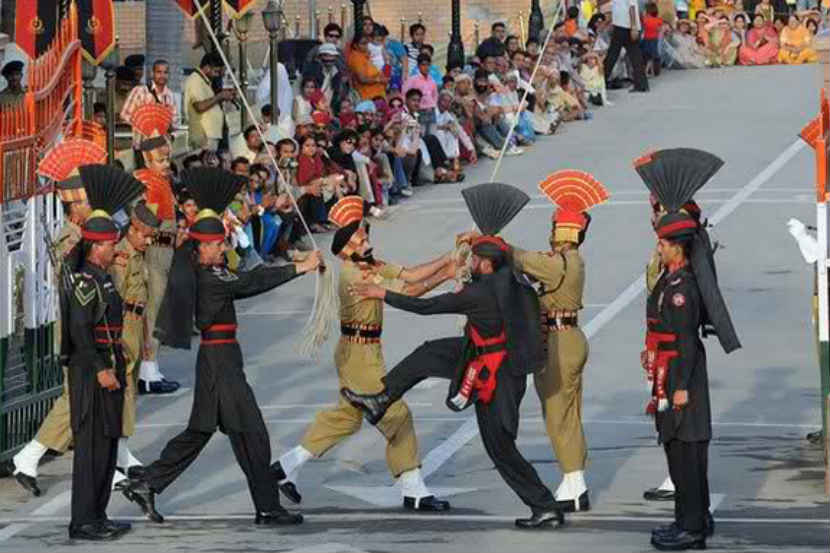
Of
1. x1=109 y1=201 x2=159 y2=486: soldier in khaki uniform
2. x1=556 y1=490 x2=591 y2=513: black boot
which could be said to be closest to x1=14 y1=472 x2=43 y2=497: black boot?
x1=109 y1=201 x2=159 y2=486: soldier in khaki uniform

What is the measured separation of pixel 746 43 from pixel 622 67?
13.1ft

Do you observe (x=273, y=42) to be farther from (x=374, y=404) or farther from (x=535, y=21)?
(x=374, y=404)

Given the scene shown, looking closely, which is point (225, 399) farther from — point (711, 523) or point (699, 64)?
point (699, 64)

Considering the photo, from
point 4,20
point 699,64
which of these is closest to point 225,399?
point 4,20

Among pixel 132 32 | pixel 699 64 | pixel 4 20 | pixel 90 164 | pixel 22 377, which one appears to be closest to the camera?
pixel 90 164

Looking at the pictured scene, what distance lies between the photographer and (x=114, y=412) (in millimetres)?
17047

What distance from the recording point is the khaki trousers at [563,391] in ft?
58.2

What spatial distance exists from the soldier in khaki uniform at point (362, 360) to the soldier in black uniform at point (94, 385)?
1237mm

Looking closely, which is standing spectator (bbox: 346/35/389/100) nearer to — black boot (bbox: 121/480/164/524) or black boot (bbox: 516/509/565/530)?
black boot (bbox: 121/480/164/524)

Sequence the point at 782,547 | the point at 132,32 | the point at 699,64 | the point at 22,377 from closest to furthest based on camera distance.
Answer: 1. the point at 782,547
2. the point at 22,377
3. the point at 132,32
4. the point at 699,64

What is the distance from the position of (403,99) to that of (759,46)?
559 inches

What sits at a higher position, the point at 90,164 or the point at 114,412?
the point at 90,164

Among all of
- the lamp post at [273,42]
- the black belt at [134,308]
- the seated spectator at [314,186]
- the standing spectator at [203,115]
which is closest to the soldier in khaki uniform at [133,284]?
the black belt at [134,308]

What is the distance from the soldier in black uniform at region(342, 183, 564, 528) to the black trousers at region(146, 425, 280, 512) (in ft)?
3.64
